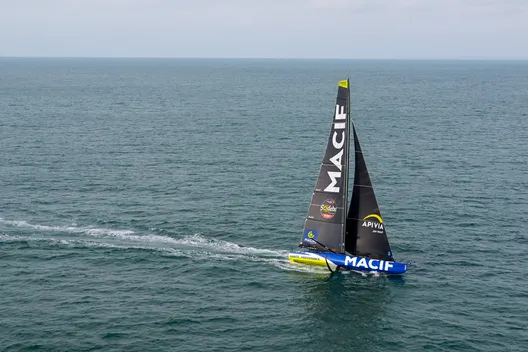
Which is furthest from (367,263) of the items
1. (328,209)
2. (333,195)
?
(333,195)

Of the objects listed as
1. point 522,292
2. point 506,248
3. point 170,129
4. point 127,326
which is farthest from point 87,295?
point 170,129

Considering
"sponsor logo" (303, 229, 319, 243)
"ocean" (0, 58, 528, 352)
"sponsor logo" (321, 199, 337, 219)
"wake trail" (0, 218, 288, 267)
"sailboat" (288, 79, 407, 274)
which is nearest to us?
"ocean" (0, 58, 528, 352)

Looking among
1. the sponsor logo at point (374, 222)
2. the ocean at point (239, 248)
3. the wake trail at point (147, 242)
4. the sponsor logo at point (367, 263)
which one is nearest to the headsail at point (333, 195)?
the sponsor logo at point (367, 263)

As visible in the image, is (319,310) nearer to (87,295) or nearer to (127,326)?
(127,326)

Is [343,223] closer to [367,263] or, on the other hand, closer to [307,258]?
[367,263]

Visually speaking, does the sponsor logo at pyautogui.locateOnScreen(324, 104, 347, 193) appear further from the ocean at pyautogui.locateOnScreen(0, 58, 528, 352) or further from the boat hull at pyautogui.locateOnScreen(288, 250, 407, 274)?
the ocean at pyautogui.locateOnScreen(0, 58, 528, 352)

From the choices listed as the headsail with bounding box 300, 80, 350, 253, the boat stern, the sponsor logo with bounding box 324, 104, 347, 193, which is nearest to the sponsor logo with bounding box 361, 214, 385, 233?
the headsail with bounding box 300, 80, 350, 253
